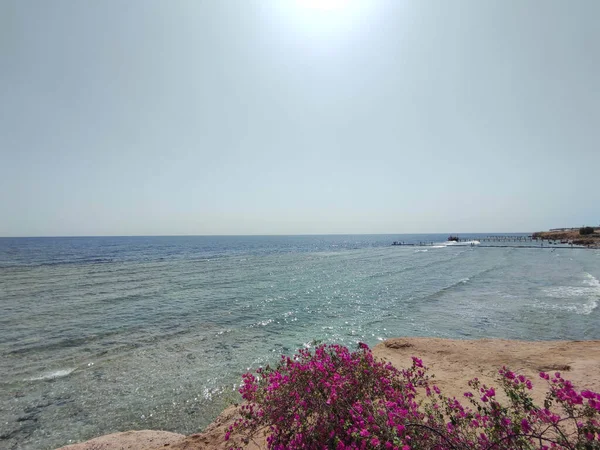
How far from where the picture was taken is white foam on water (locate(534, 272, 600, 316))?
17866mm

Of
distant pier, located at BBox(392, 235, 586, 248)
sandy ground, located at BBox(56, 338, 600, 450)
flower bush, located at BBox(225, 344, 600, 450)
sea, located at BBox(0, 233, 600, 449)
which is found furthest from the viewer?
distant pier, located at BBox(392, 235, 586, 248)

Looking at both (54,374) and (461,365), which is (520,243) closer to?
(461,365)

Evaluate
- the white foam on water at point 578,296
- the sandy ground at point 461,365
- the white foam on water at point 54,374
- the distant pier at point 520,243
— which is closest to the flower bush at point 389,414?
the sandy ground at point 461,365

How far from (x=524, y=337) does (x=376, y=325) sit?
6.97 metres

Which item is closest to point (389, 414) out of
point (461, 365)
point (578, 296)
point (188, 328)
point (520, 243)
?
point (461, 365)

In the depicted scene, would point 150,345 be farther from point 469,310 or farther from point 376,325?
point 469,310

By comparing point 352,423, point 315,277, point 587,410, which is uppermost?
point 587,410

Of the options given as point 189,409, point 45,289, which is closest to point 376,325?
point 189,409

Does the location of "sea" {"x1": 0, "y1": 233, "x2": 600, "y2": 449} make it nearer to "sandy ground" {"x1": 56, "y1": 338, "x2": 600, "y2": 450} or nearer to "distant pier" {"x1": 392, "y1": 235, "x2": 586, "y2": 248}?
"sandy ground" {"x1": 56, "y1": 338, "x2": 600, "y2": 450}

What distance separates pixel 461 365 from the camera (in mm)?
9586

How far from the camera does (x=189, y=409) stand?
26.3ft

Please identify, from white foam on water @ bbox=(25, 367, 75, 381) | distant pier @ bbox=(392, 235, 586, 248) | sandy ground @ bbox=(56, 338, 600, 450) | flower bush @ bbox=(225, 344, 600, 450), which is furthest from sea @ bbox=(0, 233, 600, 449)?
distant pier @ bbox=(392, 235, 586, 248)

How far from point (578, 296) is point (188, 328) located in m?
27.9

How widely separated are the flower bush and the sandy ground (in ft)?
4.22
